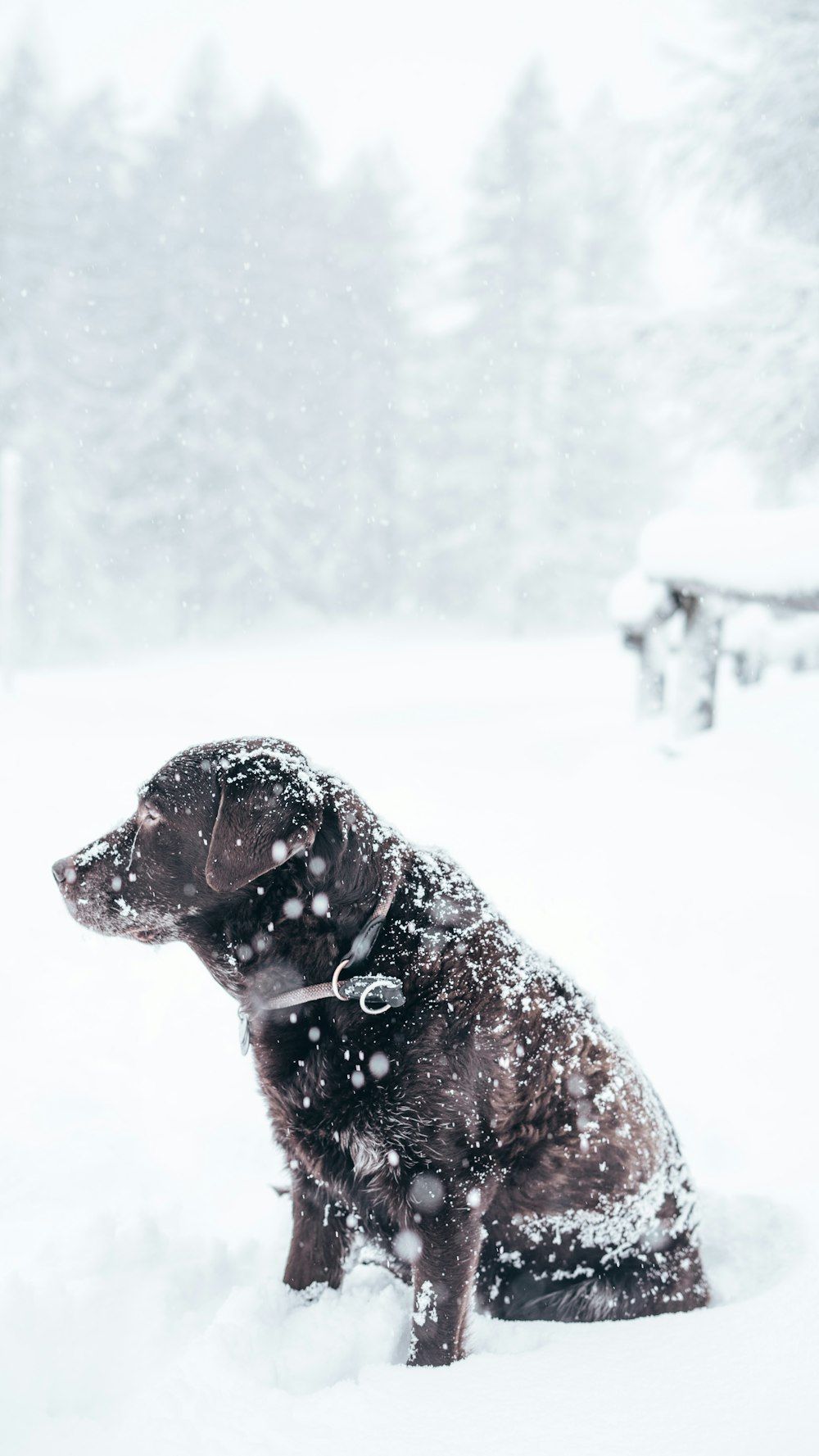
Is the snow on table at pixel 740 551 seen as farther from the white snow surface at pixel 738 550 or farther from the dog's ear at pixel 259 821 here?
the dog's ear at pixel 259 821

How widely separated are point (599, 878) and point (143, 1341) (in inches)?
128

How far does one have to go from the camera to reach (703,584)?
548 cm

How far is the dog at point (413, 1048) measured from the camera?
1.96 metres

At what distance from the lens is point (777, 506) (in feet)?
32.9

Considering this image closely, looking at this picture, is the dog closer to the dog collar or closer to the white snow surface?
the dog collar

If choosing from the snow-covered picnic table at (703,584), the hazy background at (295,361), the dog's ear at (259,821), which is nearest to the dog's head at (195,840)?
the dog's ear at (259,821)

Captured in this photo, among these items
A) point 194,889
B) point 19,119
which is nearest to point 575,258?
point 19,119

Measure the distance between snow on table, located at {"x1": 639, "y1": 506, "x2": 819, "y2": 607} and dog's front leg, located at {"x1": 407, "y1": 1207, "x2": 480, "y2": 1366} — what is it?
12.3 ft

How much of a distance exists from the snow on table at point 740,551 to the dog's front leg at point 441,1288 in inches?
148

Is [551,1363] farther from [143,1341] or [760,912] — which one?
[760,912]

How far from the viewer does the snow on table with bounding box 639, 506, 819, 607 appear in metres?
4.69

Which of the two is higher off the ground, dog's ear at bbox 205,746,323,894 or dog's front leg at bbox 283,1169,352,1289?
dog's ear at bbox 205,746,323,894

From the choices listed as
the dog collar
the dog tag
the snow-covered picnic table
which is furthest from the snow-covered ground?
the dog collar

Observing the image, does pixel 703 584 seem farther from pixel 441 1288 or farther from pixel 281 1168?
pixel 441 1288
